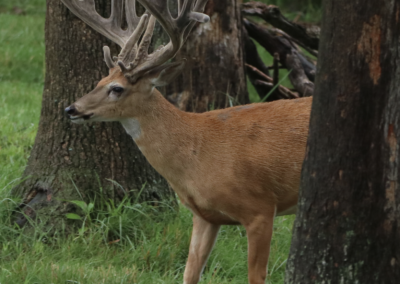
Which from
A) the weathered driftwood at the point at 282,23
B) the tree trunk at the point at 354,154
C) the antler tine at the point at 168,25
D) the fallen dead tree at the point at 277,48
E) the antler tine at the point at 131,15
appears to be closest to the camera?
the tree trunk at the point at 354,154

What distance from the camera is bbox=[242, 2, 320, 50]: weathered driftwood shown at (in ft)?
29.2

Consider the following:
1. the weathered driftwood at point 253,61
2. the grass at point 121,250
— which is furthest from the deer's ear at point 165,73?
the weathered driftwood at point 253,61

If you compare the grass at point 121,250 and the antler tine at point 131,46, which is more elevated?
the antler tine at point 131,46

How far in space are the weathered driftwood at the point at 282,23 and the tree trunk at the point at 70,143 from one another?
3.82m

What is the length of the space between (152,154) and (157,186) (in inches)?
44.7

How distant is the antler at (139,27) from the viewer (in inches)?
175

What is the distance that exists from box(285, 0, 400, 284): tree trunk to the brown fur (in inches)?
50.8

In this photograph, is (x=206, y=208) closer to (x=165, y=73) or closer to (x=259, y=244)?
(x=259, y=244)

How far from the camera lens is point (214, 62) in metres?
7.80

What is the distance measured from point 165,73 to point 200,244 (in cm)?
129

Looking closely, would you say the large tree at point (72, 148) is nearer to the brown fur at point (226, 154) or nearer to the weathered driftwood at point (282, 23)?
the brown fur at point (226, 154)

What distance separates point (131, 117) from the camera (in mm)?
A: 4742

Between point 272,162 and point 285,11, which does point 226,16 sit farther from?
point 285,11

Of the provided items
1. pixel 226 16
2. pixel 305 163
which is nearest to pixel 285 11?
pixel 226 16
